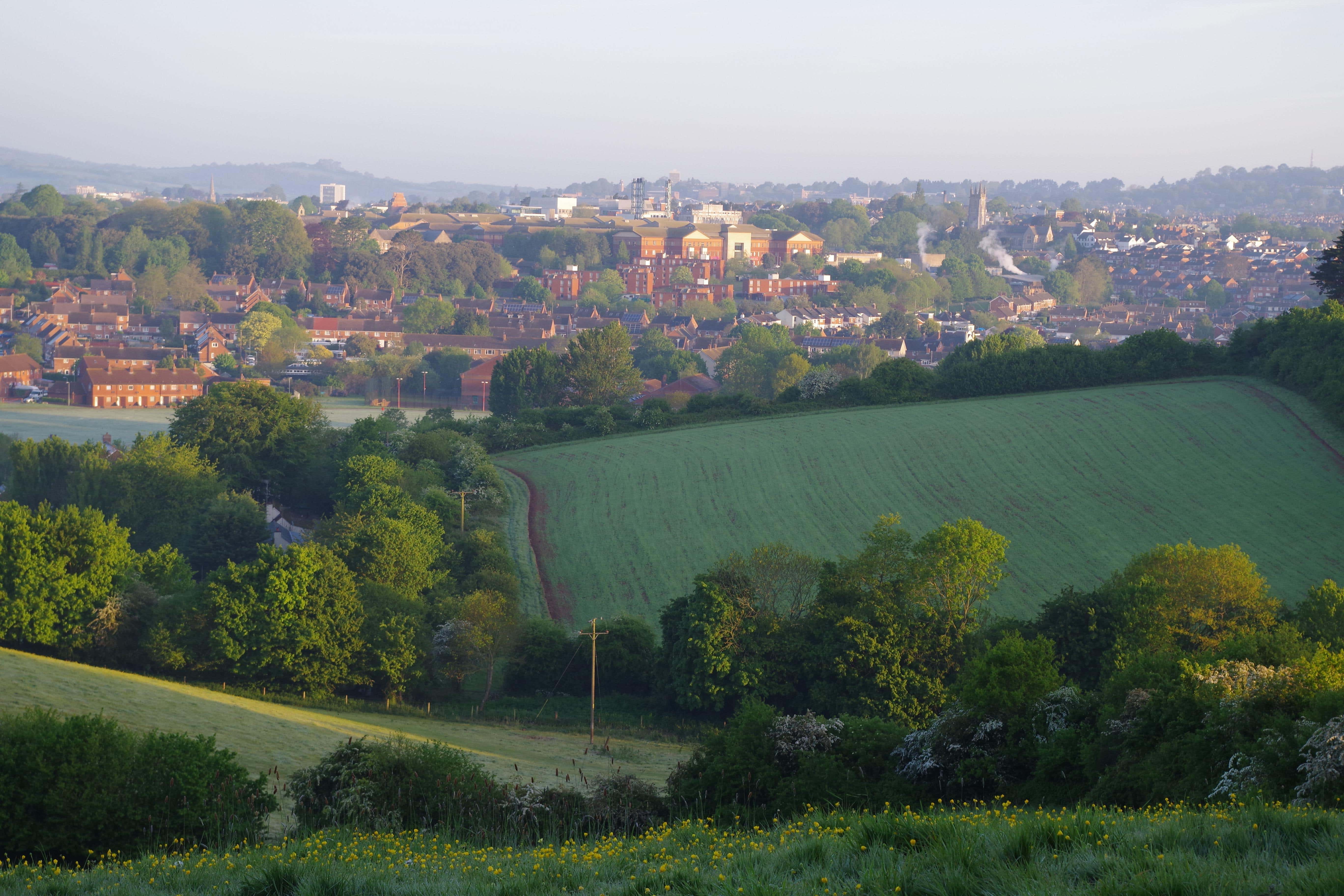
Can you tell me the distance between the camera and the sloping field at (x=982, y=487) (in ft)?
83.1

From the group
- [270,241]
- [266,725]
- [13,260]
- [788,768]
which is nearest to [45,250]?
[13,260]

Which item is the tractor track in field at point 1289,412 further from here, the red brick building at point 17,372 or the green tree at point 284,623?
the red brick building at point 17,372

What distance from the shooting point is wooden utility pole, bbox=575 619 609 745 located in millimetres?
18641

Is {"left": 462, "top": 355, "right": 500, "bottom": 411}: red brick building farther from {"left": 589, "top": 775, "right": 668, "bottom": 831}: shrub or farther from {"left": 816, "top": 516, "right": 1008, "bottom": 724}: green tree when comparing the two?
{"left": 589, "top": 775, "right": 668, "bottom": 831}: shrub

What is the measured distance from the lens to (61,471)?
110ft

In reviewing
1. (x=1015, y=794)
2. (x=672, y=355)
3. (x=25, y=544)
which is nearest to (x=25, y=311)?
(x=672, y=355)

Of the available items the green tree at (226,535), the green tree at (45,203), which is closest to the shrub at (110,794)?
the green tree at (226,535)

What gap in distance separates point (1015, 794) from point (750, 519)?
18.9 m

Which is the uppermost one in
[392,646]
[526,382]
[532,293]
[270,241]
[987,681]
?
[270,241]

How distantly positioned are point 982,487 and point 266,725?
771 inches

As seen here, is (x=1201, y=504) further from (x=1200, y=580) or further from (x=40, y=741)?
(x=40, y=741)

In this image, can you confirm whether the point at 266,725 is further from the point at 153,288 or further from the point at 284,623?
the point at 153,288

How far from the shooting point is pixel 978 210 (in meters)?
169

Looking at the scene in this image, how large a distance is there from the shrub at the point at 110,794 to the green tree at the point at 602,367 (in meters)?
44.3
